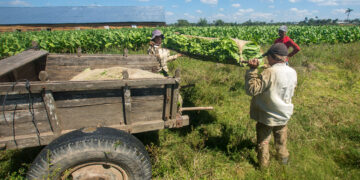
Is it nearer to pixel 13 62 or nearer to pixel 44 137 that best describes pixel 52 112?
pixel 44 137

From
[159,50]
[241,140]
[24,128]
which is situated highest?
[159,50]

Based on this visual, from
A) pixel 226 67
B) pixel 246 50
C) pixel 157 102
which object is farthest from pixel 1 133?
pixel 226 67

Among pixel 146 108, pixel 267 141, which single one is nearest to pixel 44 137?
pixel 146 108

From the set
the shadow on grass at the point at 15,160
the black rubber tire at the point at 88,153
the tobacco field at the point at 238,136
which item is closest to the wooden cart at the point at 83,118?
the black rubber tire at the point at 88,153

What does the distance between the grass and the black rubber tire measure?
1.27ft

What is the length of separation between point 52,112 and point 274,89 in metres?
2.81

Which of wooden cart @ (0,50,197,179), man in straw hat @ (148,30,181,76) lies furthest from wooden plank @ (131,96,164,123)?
Answer: man in straw hat @ (148,30,181,76)

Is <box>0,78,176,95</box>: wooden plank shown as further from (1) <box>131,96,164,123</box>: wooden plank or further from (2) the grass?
(2) the grass

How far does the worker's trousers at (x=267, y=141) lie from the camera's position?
9.15 ft

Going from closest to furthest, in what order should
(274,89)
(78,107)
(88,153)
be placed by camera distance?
(88,153) < (78,107) < (274,89)

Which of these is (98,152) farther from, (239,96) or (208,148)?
(239,96)

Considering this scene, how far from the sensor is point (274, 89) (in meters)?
2.48

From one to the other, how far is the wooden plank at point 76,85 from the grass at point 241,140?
901 millimetres

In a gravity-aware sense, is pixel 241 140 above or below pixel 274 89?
below
